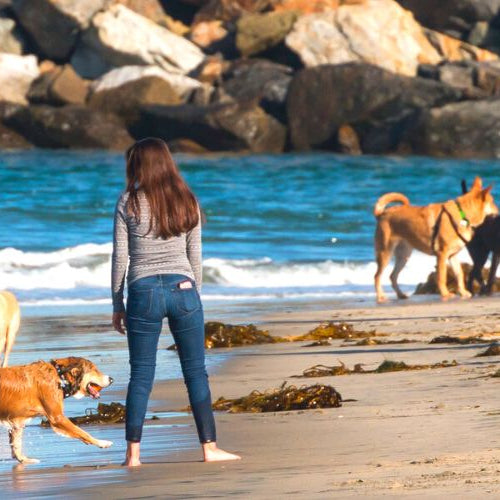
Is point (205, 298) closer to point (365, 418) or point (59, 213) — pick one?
point (365, 418)

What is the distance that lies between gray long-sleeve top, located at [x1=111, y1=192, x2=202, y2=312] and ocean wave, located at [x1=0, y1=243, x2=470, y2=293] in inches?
430

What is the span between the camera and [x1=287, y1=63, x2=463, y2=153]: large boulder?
139 ft

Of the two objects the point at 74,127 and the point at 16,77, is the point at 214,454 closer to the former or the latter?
the point at 74,127

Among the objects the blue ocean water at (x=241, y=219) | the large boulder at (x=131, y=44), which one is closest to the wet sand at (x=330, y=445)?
the blue ocean water at (x=241, y=219)

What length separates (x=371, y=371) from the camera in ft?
28.1

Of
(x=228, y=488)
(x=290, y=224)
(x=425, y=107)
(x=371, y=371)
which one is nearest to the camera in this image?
(x=228, y=488)

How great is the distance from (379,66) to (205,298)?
31.9 metres

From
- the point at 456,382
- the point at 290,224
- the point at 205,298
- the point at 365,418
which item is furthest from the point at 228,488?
the point at 290,224

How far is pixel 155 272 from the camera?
20.1 ft

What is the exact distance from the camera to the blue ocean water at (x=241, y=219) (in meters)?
17.5

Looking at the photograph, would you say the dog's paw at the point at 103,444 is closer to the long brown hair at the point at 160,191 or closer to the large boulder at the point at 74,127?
the long brown hair at the point at 160,191

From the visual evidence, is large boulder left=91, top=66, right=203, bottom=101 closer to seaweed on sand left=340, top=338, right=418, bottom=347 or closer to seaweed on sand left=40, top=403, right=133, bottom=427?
seaweed on sand left=340, top=338, right=418, bottom=347

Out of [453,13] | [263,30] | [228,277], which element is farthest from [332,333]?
[453,13]

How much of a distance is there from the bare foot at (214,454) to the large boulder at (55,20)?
43551mm
